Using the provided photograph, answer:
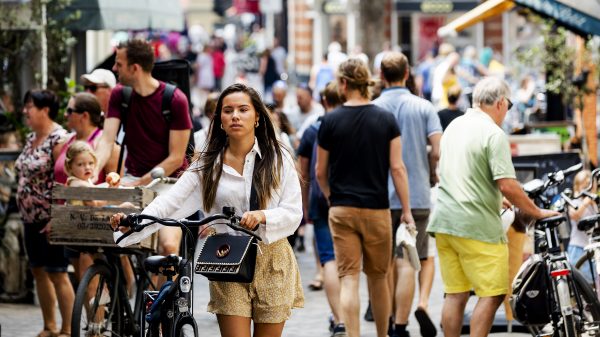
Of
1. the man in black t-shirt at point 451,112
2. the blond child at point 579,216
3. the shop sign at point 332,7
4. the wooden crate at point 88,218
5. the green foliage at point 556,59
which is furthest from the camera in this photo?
the shop sign at point 332,7

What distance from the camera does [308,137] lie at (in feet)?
38.8

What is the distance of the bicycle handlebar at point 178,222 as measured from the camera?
692 cm

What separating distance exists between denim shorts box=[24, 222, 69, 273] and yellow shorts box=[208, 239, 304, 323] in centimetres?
382

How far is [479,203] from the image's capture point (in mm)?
9125

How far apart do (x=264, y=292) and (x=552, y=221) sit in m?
2.48

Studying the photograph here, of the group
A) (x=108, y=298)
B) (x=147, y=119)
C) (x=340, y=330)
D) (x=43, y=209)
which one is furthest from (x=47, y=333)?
(x=340, y=330)

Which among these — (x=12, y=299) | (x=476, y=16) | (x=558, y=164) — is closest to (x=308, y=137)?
(x=558, y=164)

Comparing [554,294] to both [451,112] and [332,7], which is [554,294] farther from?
[332,7]

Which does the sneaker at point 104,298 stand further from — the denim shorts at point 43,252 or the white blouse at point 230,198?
the white blouse at point 230,198

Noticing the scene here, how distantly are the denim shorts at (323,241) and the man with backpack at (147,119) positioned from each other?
178cm

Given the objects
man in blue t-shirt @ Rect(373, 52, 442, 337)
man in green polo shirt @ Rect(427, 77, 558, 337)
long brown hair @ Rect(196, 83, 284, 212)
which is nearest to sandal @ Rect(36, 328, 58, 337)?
man in blue t-shirt @ Rect(373, 52, 442, 337)

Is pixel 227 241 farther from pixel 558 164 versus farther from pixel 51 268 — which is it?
pixel 558 164

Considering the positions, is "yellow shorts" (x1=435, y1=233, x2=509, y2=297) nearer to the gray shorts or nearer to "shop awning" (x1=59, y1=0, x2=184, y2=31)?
the gray shorts

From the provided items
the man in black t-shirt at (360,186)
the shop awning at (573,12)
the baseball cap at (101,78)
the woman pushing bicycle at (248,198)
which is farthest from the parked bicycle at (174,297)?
the shop awning at (573,12)
